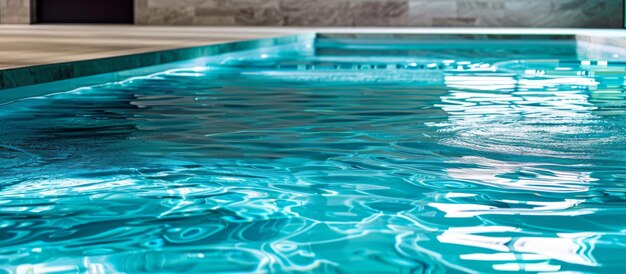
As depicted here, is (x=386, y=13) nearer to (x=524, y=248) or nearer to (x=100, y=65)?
(x=100, y=65)

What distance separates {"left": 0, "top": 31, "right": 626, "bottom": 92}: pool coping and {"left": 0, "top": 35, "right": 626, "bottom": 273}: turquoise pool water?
16 centimetres

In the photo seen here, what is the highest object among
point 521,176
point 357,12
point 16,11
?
point 521,176

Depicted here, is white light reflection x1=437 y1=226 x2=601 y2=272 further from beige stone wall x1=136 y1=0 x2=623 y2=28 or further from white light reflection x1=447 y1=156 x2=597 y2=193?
beige stone wall x1=136 y1=0 x2=623 y2=28

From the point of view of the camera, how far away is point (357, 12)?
48.3 ft

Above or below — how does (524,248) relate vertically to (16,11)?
above

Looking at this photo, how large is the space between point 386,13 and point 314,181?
12.1 m

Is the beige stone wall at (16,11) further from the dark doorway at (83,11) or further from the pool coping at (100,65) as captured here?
the pool coping at (100,65)

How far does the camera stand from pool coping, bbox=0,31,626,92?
4598 millimetres

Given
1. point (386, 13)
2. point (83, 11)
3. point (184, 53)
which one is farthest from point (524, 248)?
point (83, 11)

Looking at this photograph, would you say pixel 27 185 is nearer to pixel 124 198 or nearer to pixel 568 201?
pixel 124 198

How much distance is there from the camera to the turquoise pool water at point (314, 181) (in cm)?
197

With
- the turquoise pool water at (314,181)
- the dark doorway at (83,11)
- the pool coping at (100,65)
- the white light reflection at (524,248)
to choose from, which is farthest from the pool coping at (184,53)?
the dark doorway at (83,11)

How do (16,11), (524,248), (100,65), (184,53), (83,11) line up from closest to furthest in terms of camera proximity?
(524,248) → (100,65) → (184,53) → (16,11) → (83,11)

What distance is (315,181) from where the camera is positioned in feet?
9.20
